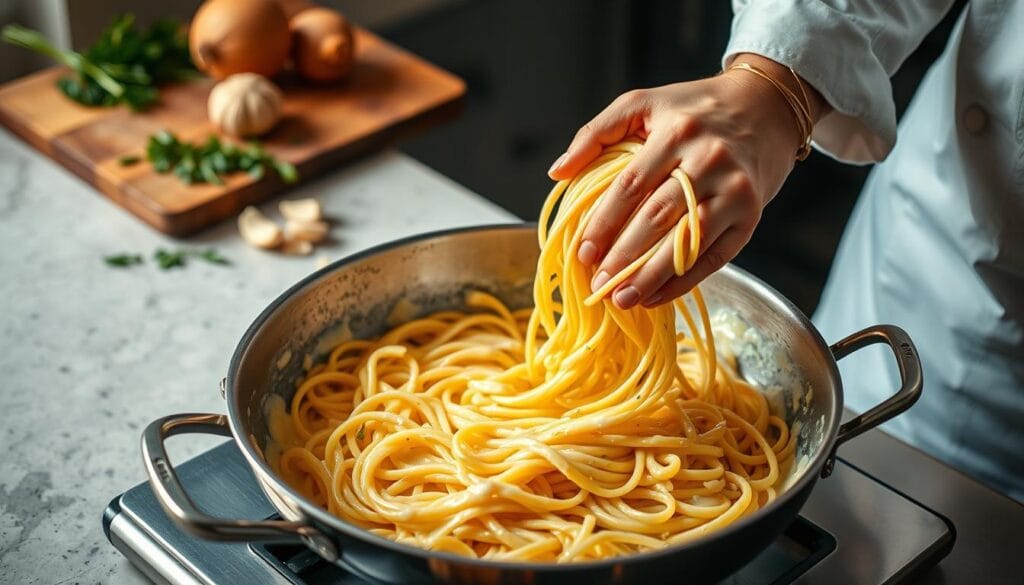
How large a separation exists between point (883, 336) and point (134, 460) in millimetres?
944

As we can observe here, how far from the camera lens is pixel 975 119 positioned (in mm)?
1552

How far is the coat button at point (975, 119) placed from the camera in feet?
5.06

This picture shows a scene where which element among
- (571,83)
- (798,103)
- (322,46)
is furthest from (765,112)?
(571,83)

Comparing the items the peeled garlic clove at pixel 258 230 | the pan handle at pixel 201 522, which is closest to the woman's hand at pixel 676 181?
the pan handle at pixel 201 522

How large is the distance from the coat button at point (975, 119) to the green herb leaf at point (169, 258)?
122 centimetres

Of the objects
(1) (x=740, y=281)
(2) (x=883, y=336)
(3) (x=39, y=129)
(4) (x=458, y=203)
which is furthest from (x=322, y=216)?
(2) (x=883, y=336)

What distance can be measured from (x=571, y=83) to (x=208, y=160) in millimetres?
1591

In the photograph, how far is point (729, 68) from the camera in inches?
A: 52.9

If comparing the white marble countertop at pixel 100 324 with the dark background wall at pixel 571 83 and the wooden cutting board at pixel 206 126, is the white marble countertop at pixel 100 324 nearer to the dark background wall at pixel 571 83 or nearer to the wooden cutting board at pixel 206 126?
the wooden cutting board at pixel 206 126

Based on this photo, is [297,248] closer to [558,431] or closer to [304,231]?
[304,231]

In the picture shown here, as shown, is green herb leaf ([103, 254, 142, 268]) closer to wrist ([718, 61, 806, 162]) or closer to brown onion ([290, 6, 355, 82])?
brown onion ([290, 6, 355, 82])

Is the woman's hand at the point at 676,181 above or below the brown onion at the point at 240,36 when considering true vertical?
above

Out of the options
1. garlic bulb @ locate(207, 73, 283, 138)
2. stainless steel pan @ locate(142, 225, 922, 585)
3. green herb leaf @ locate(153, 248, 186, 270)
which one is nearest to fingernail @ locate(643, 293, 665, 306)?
stainless steel pan @ locate(142, 225, 922, 585)

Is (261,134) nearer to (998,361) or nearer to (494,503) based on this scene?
(494,503)
